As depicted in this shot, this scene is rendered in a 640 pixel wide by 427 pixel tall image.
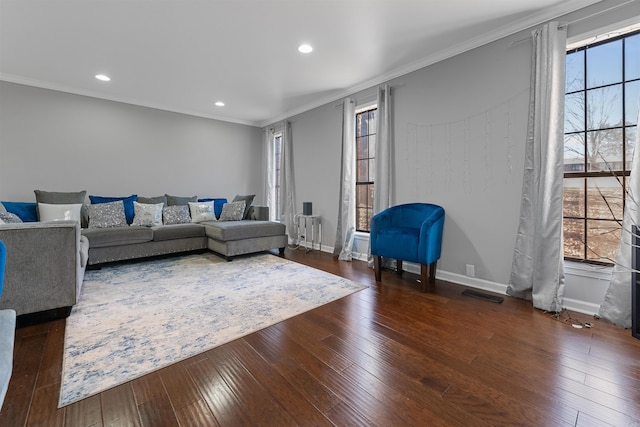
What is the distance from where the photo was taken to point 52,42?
2842 mm

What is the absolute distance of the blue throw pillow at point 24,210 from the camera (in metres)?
3.39

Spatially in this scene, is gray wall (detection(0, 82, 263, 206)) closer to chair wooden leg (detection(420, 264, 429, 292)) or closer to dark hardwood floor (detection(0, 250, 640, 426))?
dark hardwood floor (detection(0, 250, 640, 426))

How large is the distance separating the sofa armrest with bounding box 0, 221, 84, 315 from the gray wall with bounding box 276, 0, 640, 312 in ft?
10.9

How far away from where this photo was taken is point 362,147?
4.27 metres

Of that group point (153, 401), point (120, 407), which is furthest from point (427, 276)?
point (120, 407)

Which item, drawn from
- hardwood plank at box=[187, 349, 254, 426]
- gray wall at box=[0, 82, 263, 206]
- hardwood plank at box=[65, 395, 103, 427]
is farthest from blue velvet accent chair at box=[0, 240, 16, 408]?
gray wall at box=[0, 82, 263, 206]

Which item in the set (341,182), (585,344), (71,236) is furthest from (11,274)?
(585,344)

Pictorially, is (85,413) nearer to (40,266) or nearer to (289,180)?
(40,266)

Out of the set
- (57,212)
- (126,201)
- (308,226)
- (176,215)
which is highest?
(126,201)

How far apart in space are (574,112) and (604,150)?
399 mm

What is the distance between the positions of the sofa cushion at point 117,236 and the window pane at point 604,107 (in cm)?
495

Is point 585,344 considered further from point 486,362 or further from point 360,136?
point 360,136

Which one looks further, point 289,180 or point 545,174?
point 289,180

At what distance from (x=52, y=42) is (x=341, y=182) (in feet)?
11.9
